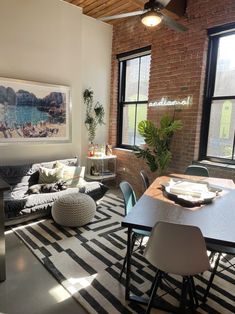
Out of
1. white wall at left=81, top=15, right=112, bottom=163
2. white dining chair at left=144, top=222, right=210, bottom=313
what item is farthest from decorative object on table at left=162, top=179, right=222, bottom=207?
white wall at left=81, top=15, right=112, bottom=163

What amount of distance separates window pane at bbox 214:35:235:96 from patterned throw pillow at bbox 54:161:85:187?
252cm

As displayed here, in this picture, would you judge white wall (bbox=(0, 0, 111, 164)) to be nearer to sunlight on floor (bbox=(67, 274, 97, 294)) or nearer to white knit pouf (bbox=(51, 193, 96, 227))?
white knit pouf (bbox=(51, 193, 96, 227))

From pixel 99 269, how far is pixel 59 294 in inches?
17.8

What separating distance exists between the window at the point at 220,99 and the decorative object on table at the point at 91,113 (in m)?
2.12

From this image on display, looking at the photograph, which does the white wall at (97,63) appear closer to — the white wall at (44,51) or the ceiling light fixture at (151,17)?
the white wall at (44,51)

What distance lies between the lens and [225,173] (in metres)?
3.36

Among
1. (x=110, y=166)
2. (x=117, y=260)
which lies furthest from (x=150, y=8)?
(x=110, y=166)

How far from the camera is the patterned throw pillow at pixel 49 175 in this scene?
3750mm

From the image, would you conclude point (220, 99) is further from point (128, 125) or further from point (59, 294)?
point (59, 294)

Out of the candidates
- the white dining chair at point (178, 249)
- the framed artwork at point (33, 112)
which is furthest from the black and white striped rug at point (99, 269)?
the framed artwork at point (33, 112)

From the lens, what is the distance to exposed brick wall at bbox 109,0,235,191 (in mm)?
3457

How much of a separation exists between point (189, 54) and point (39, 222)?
3311 mm

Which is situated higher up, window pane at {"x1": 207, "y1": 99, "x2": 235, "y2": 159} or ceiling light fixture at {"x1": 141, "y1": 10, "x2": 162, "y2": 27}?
ceiling light fixture at {"x1": 141, "y1": 10, "x2": 162, "y2": 27}

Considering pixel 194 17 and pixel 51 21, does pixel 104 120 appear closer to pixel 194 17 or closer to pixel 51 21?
pixel 51 21
